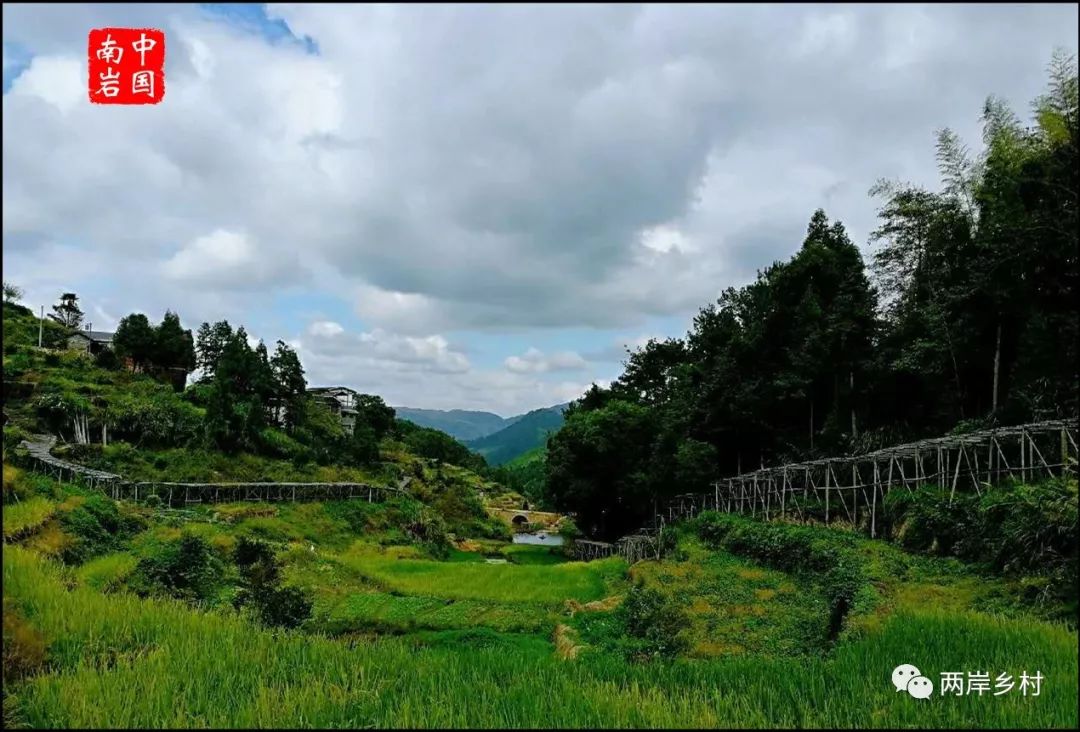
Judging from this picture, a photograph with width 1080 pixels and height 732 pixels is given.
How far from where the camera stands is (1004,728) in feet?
15.3

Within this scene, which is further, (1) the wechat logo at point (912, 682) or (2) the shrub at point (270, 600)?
(2) the shrub at point (270, 600)

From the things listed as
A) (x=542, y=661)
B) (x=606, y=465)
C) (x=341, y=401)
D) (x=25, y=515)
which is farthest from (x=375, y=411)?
(x=542, y=661)

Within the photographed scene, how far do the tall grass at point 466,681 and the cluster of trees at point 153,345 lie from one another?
47.7 meters

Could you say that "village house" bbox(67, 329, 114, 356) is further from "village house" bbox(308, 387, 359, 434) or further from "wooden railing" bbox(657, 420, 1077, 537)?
"wooden railing" bbox(657, 420, 1077, 537)

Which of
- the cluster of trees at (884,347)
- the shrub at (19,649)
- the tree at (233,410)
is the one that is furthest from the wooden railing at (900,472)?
the tree at (233,410)

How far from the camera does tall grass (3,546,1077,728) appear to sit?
16.2ft

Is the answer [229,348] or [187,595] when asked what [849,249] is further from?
[229,348]

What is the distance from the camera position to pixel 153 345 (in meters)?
50.3

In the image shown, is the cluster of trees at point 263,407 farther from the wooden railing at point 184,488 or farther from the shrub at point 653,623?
the shrub at point 653,623

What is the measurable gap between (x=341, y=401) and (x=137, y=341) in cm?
2604

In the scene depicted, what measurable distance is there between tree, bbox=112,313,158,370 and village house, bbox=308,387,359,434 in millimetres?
14350

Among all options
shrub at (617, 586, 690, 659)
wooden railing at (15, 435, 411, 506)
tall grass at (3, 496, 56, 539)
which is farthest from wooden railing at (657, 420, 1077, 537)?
wooden railing at (15, 435, 411, 506)

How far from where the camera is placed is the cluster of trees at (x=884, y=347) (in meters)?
17.1

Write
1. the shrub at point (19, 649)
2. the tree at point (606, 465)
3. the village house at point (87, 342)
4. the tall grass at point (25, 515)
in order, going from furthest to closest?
the village house at point (87, 342) < the tree at point (606, 465) < the tall grass at point (25, 515) < the shrub at point (19, 649)
